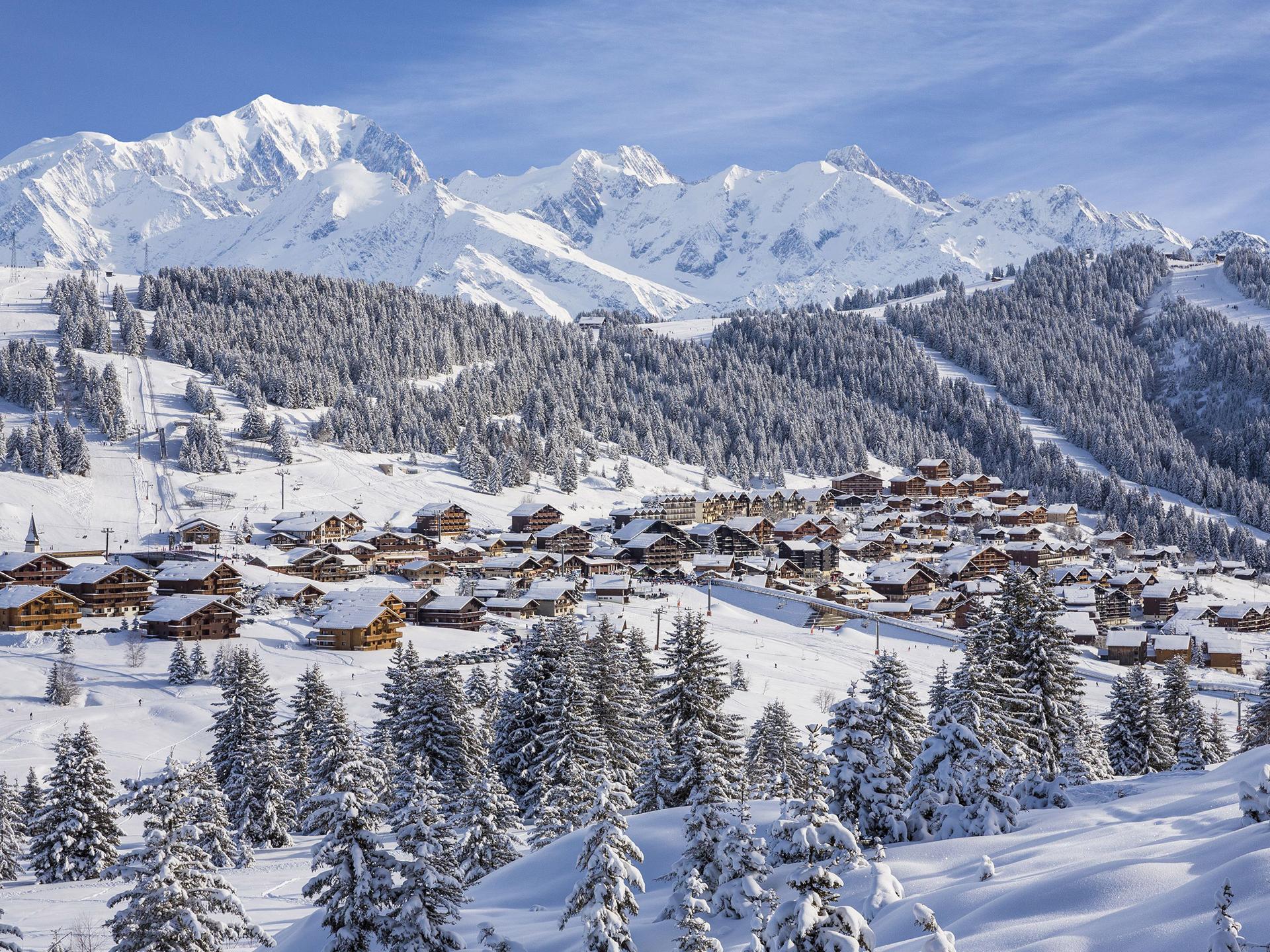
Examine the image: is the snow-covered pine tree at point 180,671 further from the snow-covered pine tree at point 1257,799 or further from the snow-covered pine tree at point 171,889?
the snow-covered pine tree at point 1257,799

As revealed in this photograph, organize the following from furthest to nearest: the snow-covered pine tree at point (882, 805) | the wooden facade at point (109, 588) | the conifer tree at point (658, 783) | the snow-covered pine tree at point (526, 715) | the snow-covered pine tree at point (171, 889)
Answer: the wooden facade at point (109, 588) → the snow-covered pine tree at point (526, 715) → the conifer tree at point (658, 783) → the snow-covered pine tree at point (882, 805) → the snow-covered pine tree at point (171, 889)

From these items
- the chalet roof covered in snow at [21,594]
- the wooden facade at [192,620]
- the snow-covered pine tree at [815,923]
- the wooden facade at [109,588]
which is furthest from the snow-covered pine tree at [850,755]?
the wooden facade at [109,588]

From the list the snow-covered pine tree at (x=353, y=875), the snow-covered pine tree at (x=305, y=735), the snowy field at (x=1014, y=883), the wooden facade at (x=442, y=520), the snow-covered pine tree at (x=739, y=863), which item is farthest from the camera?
the wooden facade at (x=442, y=520)

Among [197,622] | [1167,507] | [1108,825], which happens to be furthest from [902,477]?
[1108,825]

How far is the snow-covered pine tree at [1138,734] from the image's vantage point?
4894cm

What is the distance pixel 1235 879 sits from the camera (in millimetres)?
14094

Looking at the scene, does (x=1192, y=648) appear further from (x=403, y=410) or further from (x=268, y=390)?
(x=268, y=390)

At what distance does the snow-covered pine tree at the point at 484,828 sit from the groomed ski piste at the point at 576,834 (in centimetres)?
355

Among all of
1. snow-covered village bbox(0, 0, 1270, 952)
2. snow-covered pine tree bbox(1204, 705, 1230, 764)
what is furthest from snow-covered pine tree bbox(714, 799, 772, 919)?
snow-covered pine tree bbox(1204, 705, 1230, 764)

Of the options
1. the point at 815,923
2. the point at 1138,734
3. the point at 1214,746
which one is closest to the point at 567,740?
the point at 815,923

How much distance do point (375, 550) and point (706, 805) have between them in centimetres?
11178

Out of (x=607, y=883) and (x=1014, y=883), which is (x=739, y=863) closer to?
(x=607, y=883)

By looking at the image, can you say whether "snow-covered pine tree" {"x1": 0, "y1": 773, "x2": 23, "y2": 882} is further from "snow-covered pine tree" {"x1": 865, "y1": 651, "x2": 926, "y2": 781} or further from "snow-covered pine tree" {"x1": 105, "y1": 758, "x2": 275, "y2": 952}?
"snow-covered pine tree" {"x1": 865, "y1": 651, "x2": 926, "y2": 781}

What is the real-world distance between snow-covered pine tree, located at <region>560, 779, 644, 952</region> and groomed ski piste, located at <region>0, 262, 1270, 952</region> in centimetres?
151
